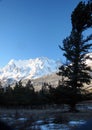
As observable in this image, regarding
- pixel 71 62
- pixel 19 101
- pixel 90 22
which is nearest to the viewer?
pixel 90 22

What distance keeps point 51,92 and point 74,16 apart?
858 centimetres

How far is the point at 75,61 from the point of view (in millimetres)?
39188

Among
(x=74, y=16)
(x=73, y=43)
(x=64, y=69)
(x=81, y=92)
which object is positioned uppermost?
(x=74, y=16)

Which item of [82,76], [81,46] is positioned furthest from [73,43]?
[82,76]

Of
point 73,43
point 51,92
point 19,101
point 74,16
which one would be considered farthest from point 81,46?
point 19,101

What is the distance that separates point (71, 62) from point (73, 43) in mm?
2491

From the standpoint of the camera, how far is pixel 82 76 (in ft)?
127

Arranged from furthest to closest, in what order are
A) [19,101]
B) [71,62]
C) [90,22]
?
[19,101] → [71,62] → [90,22]

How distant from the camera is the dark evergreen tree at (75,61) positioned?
37.7 meters

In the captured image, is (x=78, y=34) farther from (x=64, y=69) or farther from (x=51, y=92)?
(x=51, y=92)

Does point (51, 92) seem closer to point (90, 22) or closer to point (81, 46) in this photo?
point (81, 46)

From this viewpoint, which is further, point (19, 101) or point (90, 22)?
point (19, 101)

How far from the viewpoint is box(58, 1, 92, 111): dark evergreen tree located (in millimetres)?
37719

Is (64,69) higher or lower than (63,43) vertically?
lower
